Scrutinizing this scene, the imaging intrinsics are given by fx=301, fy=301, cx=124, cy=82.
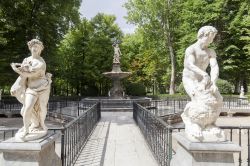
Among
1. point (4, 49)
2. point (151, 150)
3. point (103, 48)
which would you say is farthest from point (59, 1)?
point (151, 150)

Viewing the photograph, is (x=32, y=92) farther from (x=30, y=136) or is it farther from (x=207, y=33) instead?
(x=207, y=33)

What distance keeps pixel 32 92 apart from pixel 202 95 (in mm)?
2889

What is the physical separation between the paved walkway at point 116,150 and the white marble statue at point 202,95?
2727 millimetres

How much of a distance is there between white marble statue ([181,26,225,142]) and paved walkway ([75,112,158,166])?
273 cm

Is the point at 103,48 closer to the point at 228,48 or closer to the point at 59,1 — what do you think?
the point at 59,1

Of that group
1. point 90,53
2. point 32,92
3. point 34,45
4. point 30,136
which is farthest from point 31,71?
point 90,53

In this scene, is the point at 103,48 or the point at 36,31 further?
the point at 103,48

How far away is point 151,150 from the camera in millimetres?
8594

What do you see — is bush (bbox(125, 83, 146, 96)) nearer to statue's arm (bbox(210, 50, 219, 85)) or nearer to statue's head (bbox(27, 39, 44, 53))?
statue's arm (bbox(210, 50, 219, 85))

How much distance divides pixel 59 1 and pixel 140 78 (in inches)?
776

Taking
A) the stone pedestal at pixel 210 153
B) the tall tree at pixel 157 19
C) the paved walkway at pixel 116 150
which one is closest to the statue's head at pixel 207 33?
the stone pedestal at pixel 210 153

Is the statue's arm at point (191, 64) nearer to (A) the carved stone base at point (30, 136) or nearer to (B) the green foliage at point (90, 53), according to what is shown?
(A) the carved stone base at point (30, 136)

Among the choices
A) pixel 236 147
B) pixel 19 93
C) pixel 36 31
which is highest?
pixel 36 31

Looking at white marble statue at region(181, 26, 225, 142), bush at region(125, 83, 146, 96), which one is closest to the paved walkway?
white marble statue at region(181, 26, 225, 142)
